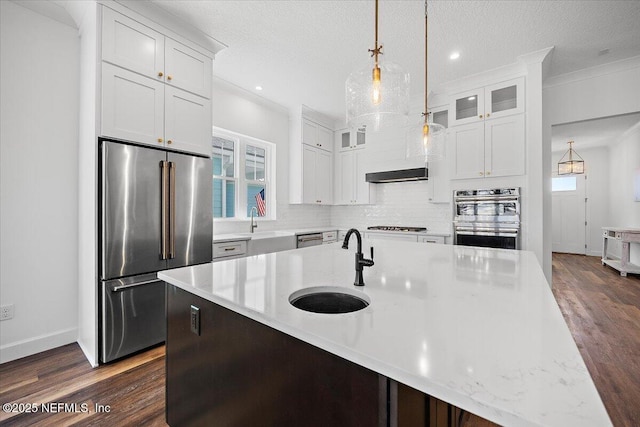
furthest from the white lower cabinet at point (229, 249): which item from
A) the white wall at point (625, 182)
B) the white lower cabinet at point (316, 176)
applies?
the white wall at point (625, 182)

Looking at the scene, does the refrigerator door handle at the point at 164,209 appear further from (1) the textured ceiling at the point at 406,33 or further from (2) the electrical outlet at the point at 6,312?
(1) the textured ceiling at the point at 406,33

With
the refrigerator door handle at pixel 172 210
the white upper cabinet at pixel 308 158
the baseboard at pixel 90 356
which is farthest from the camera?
the white upper cabinet at pixel 308 158

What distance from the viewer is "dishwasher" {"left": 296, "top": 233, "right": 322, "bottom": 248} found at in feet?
14.0

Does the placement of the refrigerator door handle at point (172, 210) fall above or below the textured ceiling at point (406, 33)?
below

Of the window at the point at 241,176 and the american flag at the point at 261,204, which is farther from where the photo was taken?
the american flag at the point at 261,204

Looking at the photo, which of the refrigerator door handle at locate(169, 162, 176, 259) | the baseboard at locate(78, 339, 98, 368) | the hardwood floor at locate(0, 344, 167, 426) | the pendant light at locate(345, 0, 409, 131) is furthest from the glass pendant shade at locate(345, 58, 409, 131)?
the baseboard at locate(78, 339, 98, 368)

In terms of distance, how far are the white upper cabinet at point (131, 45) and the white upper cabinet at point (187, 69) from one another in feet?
0.23

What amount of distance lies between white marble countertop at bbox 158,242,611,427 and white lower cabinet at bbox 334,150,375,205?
3453 mm

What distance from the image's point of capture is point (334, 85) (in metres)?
3.93

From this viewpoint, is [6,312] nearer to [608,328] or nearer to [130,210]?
[130,210]

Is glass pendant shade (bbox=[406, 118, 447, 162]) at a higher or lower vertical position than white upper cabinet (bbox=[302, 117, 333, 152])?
lower

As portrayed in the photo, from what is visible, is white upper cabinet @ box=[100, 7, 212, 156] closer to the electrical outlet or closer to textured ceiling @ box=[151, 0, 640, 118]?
textured ceiling @ box=[151, 0, 640, 118]

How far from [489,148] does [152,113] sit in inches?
148

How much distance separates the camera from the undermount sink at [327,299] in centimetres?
117
